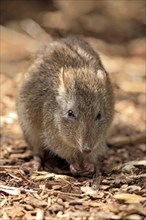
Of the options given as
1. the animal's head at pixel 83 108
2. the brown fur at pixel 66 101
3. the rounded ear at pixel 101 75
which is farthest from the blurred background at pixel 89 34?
the animal's head at pixel 83 108

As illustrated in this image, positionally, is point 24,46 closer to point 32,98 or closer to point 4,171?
point 32,98

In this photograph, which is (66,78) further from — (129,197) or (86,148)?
(129,197)

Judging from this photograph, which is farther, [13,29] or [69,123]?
[13,29]

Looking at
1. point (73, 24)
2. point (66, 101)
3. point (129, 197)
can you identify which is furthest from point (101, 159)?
point (73, 24)

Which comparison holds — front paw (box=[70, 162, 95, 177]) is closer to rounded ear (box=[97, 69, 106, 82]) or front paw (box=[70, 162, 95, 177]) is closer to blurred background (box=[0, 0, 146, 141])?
rounded ear (box=[97, 69, 106, 82])

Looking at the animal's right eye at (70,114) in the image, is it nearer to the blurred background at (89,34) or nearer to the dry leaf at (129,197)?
the dry leaf at (129,197)

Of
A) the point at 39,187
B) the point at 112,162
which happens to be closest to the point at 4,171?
the point at 39,187
